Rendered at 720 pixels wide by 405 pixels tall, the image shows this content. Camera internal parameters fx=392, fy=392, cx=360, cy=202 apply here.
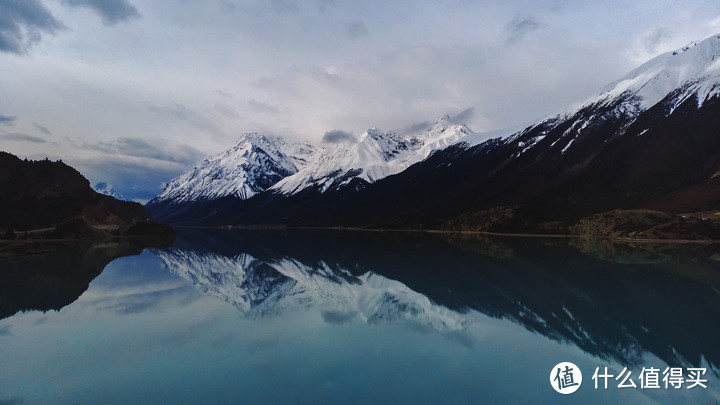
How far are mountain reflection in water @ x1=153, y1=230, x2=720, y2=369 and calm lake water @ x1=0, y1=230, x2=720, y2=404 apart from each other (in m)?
0.19

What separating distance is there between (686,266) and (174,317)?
5999 centimetres

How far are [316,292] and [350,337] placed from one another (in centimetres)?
1649

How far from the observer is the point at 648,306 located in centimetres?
2928

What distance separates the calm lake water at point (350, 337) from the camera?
Result: 15.1 meters

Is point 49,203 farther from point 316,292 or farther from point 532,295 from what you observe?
point 532,295

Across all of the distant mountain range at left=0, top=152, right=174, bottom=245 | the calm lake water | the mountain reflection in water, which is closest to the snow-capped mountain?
the mountain reflection in water

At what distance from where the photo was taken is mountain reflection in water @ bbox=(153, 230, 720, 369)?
22156mm

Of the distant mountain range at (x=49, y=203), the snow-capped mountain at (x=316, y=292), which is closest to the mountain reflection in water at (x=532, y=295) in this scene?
the snow-capped mountain at (x=316, y=292)

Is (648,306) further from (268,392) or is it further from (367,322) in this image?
(268,392)

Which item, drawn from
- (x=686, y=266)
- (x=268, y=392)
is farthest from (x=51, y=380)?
(x=686, y=266)

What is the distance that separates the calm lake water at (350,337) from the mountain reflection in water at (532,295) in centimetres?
19

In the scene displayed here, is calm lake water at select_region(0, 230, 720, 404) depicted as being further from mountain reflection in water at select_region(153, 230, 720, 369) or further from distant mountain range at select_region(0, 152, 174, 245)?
distant mountain range at select_region(0, 152, 174, 245)

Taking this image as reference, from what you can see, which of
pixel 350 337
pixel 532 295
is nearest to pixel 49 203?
pixel 350 337

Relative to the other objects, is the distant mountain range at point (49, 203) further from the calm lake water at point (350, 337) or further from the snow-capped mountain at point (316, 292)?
the calm lake water at point (350, 337)
